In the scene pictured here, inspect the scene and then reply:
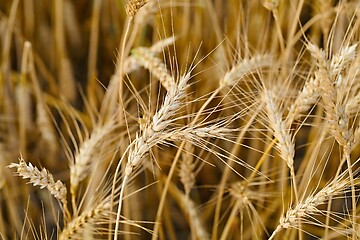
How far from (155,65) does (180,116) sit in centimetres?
22

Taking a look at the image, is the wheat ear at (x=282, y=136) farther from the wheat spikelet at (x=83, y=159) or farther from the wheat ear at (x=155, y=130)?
the wheat spikelet at (x=83, y=159)

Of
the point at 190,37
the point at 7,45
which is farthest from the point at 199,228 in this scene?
the point at 7,45

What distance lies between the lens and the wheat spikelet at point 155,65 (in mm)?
1069

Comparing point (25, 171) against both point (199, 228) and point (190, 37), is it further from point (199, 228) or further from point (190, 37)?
point (190, 37)

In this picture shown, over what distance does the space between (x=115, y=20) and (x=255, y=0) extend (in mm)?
428

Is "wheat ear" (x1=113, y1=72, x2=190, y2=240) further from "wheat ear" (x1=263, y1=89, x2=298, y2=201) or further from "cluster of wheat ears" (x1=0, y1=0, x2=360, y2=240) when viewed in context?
"wheat ear" (x1=263, y1=89, x2=298, y2=201)

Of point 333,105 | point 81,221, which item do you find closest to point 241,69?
point 333,105

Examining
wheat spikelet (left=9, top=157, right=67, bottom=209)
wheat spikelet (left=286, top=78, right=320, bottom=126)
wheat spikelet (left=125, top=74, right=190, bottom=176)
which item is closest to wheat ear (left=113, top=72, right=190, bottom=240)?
wheat spikelet (left=125, top=74, right=190, bottom=176)

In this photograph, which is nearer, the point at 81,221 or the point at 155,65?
the point at 81,221

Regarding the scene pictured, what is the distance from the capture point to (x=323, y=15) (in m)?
1.18

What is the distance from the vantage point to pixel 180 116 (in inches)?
52.4

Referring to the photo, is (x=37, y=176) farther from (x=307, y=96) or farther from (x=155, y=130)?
(x=307, y=96)

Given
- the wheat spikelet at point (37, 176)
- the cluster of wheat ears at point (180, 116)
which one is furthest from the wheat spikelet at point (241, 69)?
the wheat spikelet at point (37, 176)

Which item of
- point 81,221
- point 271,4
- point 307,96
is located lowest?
point 81,221
